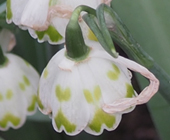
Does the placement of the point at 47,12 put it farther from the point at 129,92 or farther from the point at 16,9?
the point at 129,92

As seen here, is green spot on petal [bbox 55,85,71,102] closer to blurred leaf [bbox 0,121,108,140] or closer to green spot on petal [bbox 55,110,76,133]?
green spot on petal [bbox 55,110,76,133]

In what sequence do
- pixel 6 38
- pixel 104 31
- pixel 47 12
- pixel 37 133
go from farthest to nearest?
pixel 37 133
pixel 6 38
pixel 47 12
pixel 104 31

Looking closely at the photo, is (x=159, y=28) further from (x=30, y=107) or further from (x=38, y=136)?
(x=38, y=136)

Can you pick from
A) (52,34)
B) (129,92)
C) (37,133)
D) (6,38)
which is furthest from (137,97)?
(37,133)

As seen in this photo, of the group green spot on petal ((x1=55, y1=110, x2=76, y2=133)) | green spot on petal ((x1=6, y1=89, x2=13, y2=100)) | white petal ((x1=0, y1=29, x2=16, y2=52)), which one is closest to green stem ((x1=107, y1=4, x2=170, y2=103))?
green spot on petal ((x1=55, y1=110, x2=76, y2=133))

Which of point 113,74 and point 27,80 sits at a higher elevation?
point 113,74

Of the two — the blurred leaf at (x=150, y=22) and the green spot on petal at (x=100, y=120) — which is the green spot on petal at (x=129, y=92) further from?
the blurred leaf at (x=150, y=22)
